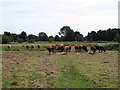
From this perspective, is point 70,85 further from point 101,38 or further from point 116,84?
point 101,38

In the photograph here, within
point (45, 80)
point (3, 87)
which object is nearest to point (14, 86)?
point (3, 87)

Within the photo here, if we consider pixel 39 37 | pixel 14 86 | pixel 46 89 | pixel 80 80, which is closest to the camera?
pixel 46 89

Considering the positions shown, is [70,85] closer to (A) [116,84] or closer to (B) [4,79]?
(A) [116,84]

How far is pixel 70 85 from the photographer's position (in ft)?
29.3

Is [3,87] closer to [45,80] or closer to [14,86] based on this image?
[14,86]

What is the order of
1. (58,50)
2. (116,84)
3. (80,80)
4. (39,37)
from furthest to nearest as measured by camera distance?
(39,37)
(58,50)
(80,80)
(116,84)

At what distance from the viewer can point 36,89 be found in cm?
810

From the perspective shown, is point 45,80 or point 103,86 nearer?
point 103,86

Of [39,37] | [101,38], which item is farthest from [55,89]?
[39,37]

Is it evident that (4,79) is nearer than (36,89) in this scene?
No

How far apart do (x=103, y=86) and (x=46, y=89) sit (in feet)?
8.12

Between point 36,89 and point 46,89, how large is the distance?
380 millimetres

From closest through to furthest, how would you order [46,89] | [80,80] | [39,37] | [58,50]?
1. [46,89]
2. [80,80]
3. [58,50]
4. [39,37]

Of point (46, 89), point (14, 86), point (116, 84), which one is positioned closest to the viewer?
point (46, 89)
